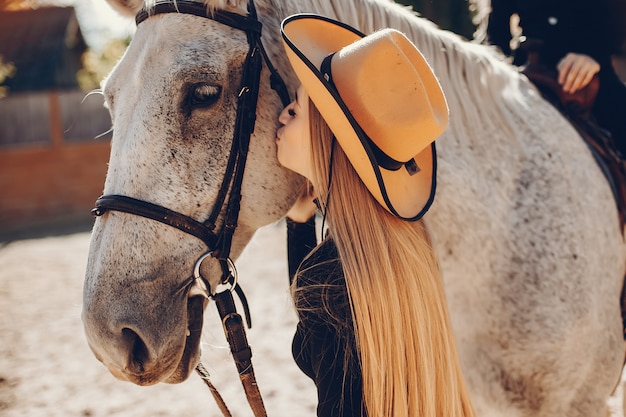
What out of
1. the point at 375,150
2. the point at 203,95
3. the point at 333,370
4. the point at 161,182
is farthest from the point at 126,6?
the point at 333,370

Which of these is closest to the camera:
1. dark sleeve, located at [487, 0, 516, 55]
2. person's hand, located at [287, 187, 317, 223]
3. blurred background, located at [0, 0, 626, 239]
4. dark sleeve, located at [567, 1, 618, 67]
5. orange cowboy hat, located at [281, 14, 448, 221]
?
orange cowboy hat, located at [281, 14, 448, 221]

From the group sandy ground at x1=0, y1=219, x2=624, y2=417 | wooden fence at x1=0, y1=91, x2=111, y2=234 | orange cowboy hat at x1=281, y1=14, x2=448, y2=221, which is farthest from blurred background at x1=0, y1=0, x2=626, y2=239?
orange cowboy hat at x1=281, y1=14, x2=448, y2=221

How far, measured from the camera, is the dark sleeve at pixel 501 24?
2539 mm

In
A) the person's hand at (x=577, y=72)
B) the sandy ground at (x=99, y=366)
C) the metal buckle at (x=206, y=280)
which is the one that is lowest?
the sandy ground at (x=99, y=366)

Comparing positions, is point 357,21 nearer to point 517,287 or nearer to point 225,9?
point 225,9

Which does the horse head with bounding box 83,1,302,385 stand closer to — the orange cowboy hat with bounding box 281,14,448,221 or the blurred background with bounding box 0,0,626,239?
the orange cowboy hat with bounding box 281,14,448,221

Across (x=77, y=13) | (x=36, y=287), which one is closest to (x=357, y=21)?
(x=36, y=287)

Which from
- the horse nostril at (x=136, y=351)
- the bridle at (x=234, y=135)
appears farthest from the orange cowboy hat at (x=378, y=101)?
the horse nostril at (x=136, y=351)

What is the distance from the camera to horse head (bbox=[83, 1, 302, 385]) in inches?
56.2

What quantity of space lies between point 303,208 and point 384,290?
20.6 inches

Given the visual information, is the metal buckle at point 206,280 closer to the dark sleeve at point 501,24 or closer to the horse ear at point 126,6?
the horse ear at point 126,6

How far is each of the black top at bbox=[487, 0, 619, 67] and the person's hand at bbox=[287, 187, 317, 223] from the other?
1369 millimetres

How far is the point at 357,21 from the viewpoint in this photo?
168 centimetres

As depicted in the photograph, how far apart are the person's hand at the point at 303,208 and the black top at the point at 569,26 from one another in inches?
53.9
